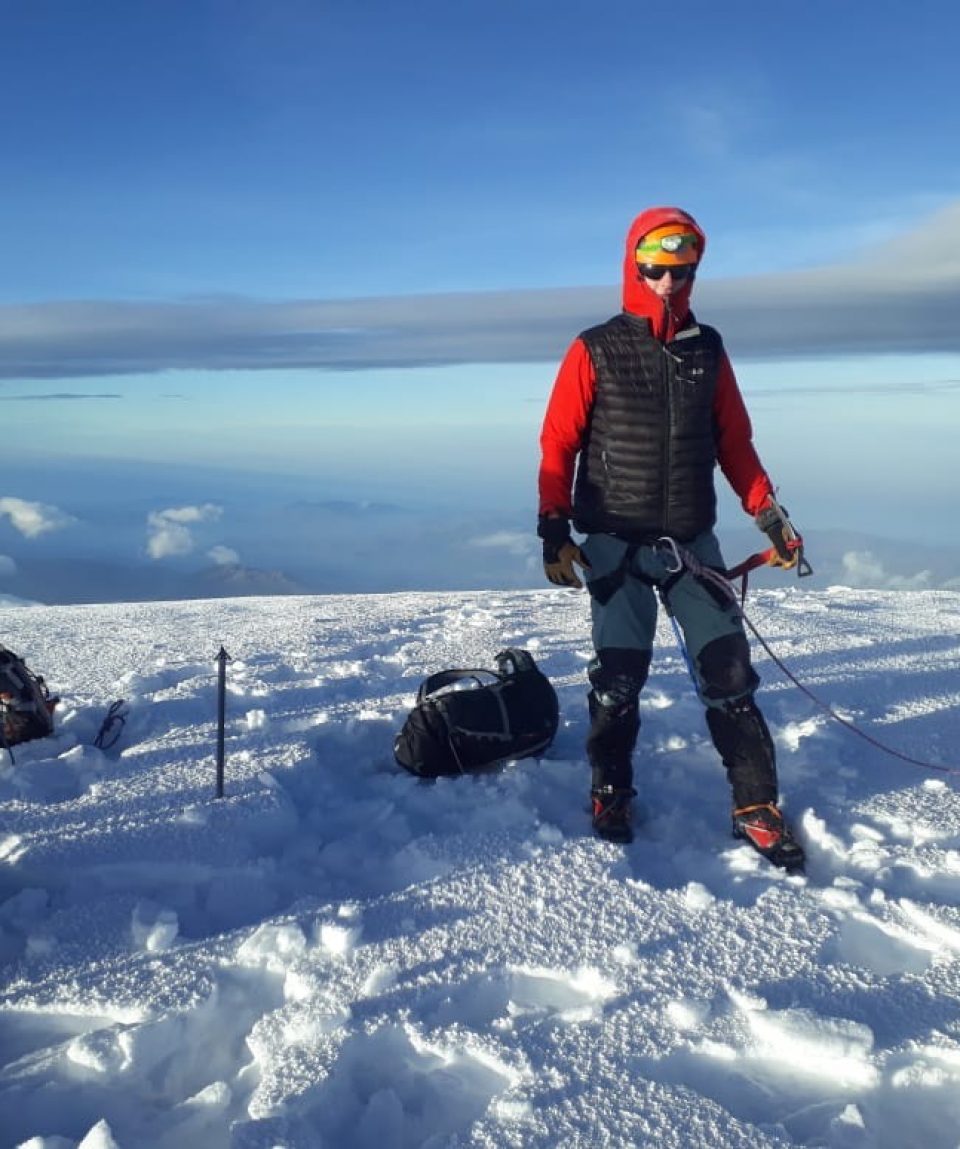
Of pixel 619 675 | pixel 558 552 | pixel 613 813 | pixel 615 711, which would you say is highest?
pixel 558 552

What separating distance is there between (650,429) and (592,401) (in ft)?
0.96

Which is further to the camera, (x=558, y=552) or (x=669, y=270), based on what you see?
(x=558, y=552)

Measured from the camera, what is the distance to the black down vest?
13.5ft

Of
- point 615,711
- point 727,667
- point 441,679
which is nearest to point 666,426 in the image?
point 727,667

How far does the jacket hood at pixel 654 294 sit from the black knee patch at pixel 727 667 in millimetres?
1379

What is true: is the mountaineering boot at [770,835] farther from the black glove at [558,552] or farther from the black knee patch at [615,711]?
the black glove at [558,552]

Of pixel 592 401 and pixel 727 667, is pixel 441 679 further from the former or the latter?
pixel 592 401

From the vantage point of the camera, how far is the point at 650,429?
4156 millimetres

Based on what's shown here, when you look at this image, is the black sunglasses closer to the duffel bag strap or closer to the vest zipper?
the vest zipper

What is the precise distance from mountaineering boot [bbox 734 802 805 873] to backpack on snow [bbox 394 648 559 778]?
1.21 m

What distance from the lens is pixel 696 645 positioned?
166 inches

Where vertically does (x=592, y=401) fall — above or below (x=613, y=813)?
above

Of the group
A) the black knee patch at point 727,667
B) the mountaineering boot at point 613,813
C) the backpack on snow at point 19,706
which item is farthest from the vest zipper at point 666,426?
the backpack on snow at point 19,706

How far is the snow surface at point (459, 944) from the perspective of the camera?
262 centimetres
